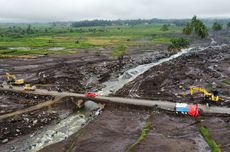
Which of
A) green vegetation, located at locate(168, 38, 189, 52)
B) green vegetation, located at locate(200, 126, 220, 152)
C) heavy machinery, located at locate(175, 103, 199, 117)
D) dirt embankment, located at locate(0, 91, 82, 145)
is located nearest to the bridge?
dirt embankment, located at locate(0, 91, 82, 145)

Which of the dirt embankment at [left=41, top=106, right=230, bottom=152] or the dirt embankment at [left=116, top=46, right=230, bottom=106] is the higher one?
the dirt embankment at [left=116, top=46, right=230, bottom=106]

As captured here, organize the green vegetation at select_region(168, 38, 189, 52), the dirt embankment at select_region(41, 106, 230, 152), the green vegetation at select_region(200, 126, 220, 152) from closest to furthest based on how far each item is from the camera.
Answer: the green vegetation at select_region(200, 126, 220, 152) → the dirt embankment at select_region(41, 106, 230, 152) → the green vegetation at select_region(168, 38, 189, 52)

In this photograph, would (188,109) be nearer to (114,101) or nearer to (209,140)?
(209,140)

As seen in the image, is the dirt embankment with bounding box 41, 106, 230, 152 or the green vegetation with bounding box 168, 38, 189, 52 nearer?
the dirt embankment with bounding box 41, 106, 230, 152

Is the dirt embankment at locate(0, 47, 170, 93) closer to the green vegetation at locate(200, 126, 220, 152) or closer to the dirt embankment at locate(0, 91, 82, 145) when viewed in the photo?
the dirt embankment at locate(0, 91, 82, 145)

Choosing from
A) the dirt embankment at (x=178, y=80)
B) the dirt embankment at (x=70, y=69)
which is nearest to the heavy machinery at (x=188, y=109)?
the dirt embankment at (x=178, y=80)

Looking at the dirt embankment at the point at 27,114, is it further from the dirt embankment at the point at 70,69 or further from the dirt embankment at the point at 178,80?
the dirt embankment at the point at 178,80
